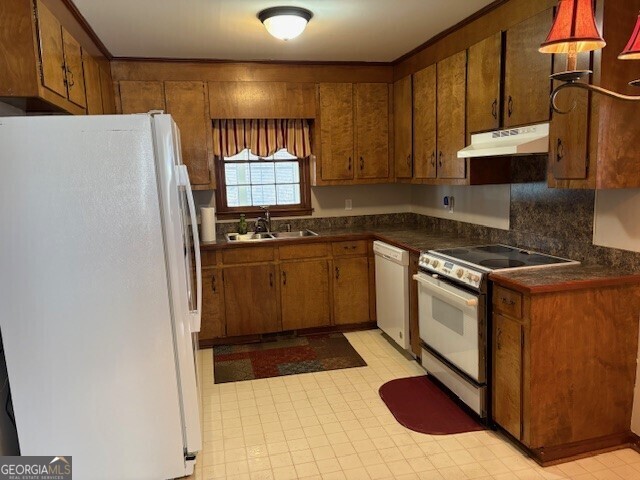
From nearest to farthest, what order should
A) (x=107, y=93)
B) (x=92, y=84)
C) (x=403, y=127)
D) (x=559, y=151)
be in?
(x=559, y=151) < (x=92, y=84) < (x=107, y=93) < (x=403, y=127)

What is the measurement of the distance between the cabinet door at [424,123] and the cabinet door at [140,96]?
6.95 ft

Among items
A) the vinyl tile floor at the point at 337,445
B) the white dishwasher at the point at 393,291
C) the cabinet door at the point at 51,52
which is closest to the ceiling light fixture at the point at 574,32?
the vinyl tile floor at the point at 337,445

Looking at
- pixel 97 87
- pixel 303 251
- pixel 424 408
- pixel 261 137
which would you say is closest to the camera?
pixel 424 408

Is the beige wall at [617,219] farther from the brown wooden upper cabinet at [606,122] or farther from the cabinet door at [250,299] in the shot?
the cabinet door at [250,299]

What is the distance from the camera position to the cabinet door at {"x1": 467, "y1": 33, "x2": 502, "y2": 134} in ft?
9.36

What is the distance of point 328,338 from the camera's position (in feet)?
13.6

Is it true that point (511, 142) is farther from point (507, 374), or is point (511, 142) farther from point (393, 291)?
point (393, 291)

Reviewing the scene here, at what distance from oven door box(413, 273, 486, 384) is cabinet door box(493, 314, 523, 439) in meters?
0.09

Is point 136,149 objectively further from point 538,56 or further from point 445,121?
point 445,121

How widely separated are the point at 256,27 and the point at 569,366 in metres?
2.76

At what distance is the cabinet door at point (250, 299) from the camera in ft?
13.1

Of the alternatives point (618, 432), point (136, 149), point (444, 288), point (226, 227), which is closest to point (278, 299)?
point (226, 227)
